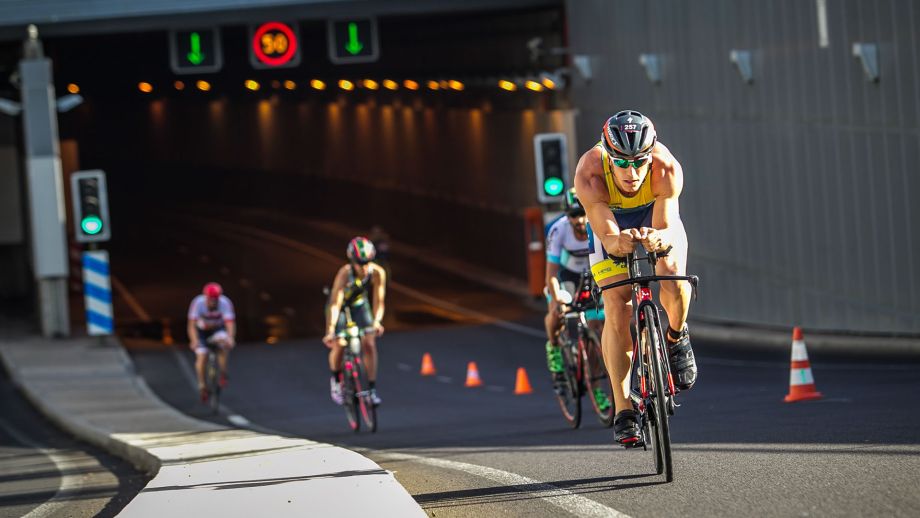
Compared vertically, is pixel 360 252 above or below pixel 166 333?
above

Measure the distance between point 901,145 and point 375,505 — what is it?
13453 mm

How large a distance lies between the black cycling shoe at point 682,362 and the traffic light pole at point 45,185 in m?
23.0

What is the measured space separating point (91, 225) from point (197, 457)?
15169 mm

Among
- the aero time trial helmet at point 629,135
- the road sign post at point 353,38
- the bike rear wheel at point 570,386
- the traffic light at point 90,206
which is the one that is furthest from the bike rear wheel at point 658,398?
the road sign post at point 353,38

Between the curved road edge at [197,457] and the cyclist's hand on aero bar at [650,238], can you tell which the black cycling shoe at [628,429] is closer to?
the cyclist's hand on aero bar at [650,238]

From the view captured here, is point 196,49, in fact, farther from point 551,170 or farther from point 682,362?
point 682,362

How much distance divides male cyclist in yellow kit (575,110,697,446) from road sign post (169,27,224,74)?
24.0 m

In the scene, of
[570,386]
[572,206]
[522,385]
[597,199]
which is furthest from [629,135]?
[522,385]

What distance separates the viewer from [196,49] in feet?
103

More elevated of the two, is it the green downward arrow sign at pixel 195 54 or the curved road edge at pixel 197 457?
the green downward arrow sign at pixel 195 54

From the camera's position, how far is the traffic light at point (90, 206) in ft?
85.4

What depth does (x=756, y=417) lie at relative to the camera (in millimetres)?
11711

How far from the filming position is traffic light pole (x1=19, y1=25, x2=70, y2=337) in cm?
2931

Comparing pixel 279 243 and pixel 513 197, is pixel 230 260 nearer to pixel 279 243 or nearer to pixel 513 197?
pixel 279 243
